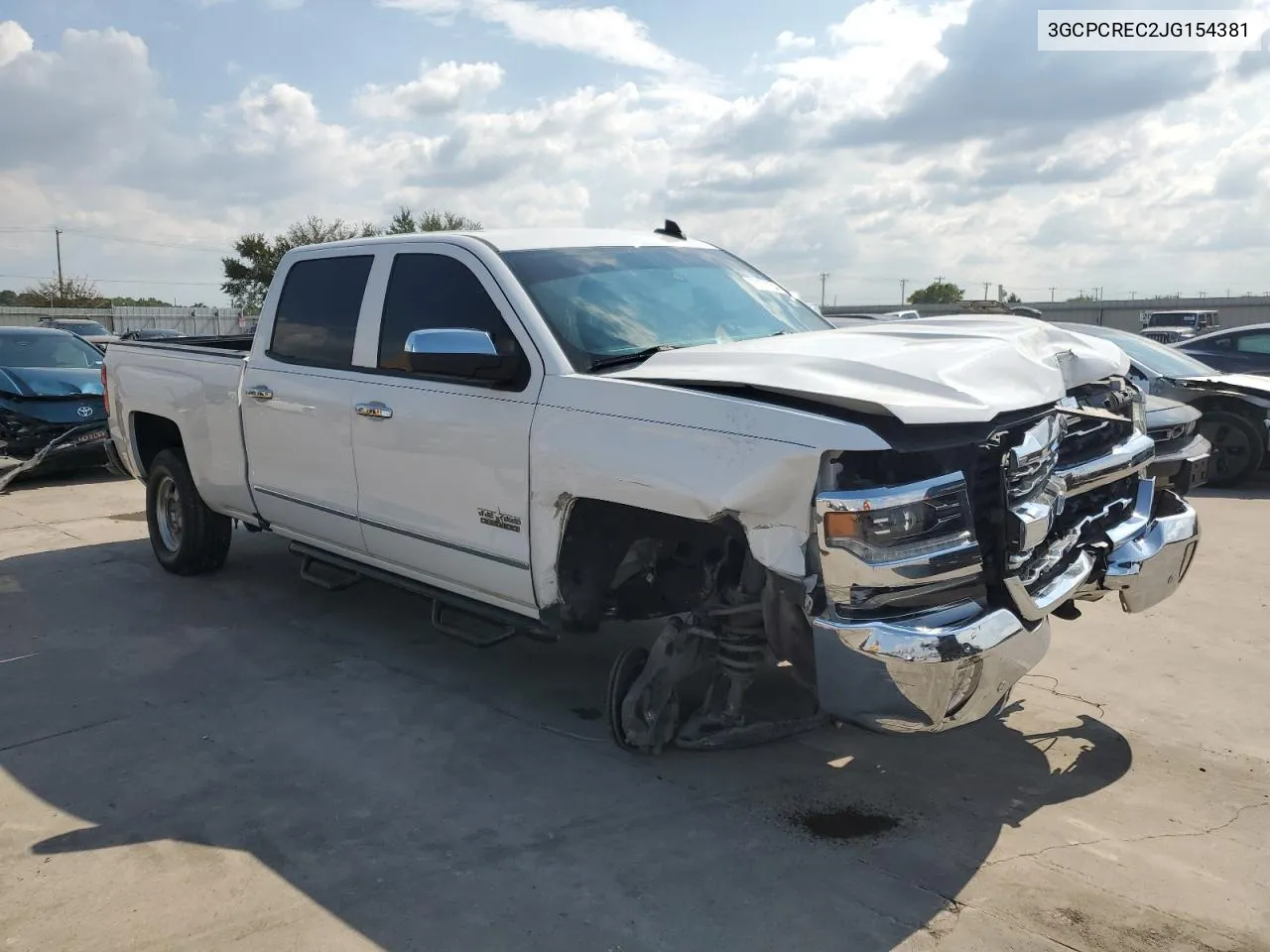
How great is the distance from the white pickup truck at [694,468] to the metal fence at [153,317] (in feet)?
133

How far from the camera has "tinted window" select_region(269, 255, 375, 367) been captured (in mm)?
5242

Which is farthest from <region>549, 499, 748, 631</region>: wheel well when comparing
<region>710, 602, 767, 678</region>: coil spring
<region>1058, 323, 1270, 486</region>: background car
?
<region>1058, 323, 1270, 486</region>: background car

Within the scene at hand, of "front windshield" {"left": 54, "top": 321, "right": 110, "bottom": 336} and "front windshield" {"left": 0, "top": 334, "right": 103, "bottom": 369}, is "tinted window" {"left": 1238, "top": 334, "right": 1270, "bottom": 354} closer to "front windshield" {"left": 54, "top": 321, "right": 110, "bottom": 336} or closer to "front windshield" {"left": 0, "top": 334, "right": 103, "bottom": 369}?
"front windshield" {"left": 0, "top": 334, "right": 103, "bottom": 369}

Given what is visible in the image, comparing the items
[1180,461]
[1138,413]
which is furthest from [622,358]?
[1180,461]

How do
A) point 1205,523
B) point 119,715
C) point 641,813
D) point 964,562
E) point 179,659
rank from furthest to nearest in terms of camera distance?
point 1205,523 → point 179,659 → point 119,715 → point 641,813 → point 964,562

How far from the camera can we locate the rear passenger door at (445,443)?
13.9ft

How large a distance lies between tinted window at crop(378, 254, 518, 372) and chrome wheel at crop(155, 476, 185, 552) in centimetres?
296

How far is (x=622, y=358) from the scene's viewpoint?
4.22 metres

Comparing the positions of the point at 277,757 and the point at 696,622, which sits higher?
the point at 696,622

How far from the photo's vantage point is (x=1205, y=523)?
868cm

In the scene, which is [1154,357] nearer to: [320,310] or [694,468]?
[320,310]

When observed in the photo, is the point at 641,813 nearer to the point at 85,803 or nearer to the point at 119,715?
the point at 85,803

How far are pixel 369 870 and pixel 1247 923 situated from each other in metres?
2.65

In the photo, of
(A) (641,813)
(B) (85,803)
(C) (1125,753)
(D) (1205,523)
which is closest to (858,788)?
(A) (641,813)
